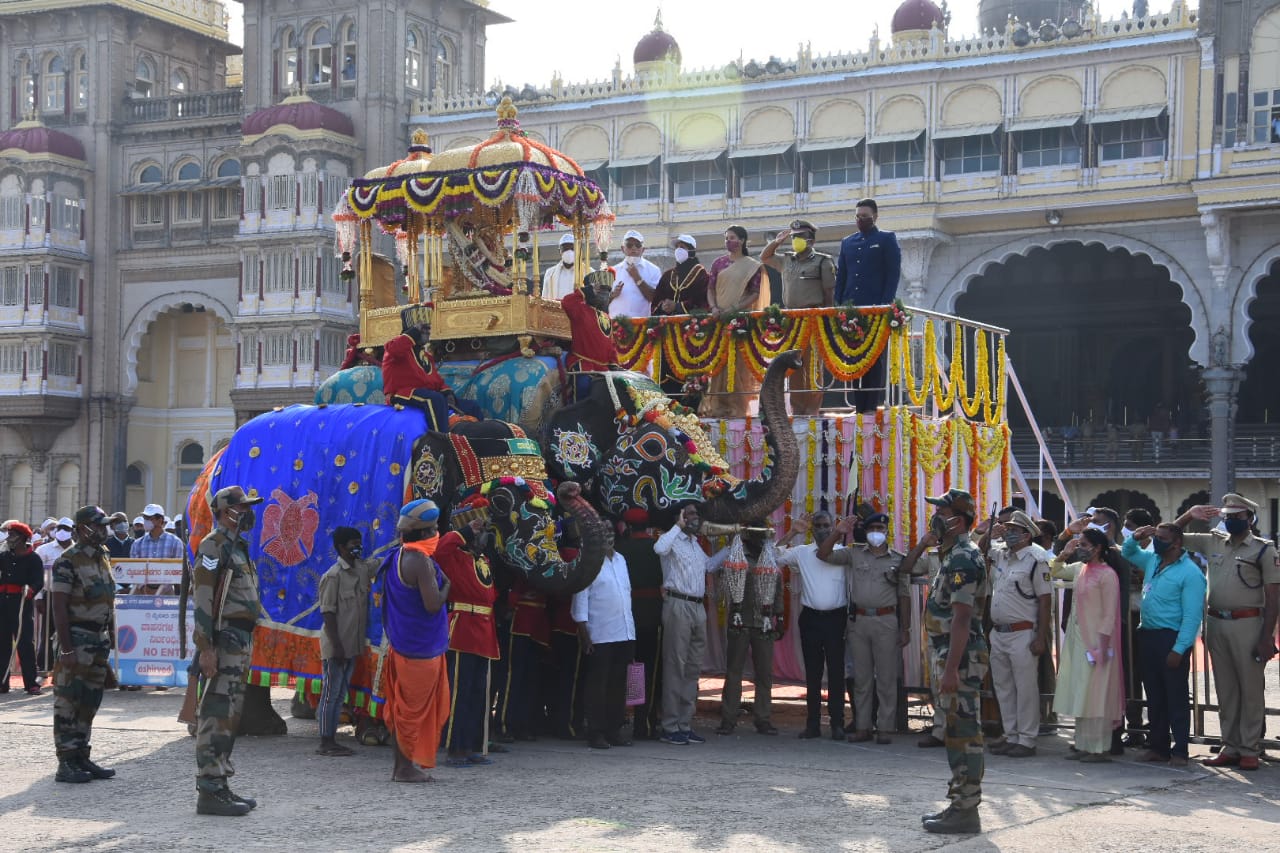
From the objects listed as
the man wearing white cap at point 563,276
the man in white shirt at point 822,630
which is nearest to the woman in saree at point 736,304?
the man wearing white cap at point 563,276

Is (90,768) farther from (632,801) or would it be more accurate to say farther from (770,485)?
(770,485)

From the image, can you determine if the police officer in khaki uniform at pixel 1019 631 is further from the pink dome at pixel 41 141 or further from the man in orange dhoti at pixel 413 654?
the pink dome at pixel 41 141

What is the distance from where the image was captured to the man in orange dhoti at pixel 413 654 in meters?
8.93

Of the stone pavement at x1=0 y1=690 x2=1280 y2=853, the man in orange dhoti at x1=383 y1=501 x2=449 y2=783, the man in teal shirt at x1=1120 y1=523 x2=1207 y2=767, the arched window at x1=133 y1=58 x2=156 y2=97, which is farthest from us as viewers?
the arched window at x1=133 y1=58 x2=156 y2=97

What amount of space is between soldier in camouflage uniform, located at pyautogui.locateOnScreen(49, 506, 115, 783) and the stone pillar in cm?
2226

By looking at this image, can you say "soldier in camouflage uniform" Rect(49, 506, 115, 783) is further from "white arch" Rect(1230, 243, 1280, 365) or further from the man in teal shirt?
"white arch" Rect(1230, 243, 1280, 365)

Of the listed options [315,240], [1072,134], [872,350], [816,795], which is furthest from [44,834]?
[315,240]

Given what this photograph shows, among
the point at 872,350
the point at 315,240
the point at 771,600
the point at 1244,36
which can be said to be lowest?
the point at 771,600

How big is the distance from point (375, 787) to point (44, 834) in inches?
71.2

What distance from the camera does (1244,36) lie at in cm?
2762

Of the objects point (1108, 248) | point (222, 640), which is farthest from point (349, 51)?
point (222, 640)

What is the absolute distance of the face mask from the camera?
10.1 metres

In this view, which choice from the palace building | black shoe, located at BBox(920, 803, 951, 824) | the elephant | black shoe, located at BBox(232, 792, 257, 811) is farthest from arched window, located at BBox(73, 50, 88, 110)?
black shoe, located at BBox(920, 803, 951, 824)

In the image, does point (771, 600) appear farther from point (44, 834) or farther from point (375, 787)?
point (44, 834)
